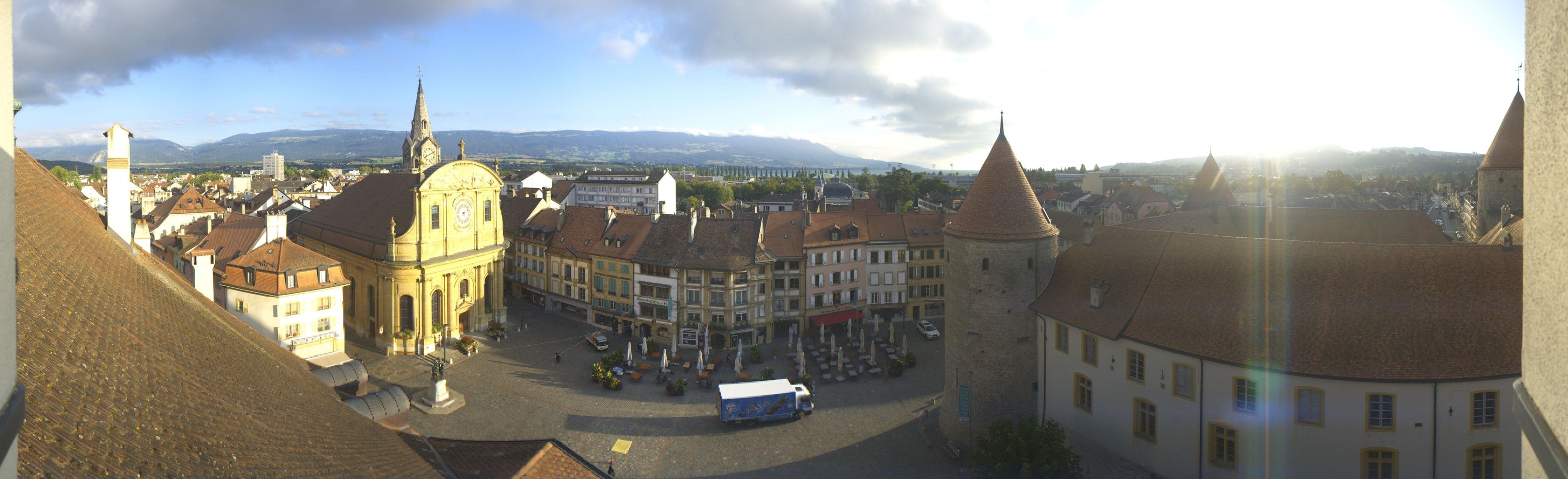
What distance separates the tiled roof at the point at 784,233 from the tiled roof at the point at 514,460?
1302 inches

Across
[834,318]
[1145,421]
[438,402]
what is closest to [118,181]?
[438,402]

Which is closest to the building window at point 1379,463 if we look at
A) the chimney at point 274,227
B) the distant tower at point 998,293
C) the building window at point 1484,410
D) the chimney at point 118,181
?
the building window at point 1484,410

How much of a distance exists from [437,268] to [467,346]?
17.4 feet

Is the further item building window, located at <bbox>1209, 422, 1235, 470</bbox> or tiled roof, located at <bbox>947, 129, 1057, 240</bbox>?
tiled roof, located at <bbox>947, 129, 1057, 240</bbox>

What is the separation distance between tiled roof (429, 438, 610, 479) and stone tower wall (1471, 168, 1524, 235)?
48.9 meters

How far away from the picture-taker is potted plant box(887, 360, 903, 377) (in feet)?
123

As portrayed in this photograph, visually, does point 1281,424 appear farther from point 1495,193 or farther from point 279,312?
point 279,312

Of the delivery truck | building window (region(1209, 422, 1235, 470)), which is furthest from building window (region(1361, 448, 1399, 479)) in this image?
the delivery truck

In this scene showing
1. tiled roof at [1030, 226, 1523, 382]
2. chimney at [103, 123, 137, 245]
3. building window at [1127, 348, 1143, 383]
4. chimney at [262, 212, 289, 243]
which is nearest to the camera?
chimney at [103, 123, 137, 245]

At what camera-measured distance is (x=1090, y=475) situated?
2405cm

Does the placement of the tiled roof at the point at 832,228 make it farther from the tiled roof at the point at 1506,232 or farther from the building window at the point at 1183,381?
the tiled roof at the point at 1506,232

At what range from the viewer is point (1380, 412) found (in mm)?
20359

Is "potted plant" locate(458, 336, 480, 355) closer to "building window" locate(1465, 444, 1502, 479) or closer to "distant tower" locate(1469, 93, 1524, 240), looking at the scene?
"building window" locate(1465, 444, 1502, 479)

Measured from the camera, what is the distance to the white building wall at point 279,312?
34.2m
